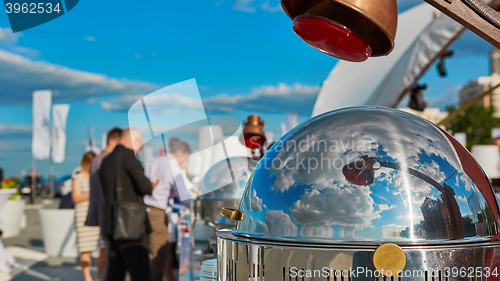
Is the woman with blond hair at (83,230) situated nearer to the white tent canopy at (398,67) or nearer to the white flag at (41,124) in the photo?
the white tent canopy at (398,67)

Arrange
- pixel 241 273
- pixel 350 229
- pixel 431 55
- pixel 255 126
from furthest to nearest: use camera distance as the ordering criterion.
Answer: pixel 431 55 → pixel 255 126 → pixel 241 273 → pixel 350 229

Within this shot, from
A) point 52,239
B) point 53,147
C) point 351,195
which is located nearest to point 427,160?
point 351,195

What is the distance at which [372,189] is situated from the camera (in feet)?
3.35

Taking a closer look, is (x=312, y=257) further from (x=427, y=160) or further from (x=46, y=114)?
(x=46, y=114)

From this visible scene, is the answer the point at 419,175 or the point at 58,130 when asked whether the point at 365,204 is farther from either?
the point at 58,130

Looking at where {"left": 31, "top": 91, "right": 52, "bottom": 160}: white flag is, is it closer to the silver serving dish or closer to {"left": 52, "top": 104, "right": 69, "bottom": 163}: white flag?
{"left": 52, "top": 104, "right": 69, "bottom": 163}: white flag

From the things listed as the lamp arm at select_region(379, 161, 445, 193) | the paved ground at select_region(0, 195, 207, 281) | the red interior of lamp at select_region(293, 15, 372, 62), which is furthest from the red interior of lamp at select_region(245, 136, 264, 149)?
the paved ground at select_region(0, 195, 207, 281)

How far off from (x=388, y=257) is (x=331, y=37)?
26.0 inches

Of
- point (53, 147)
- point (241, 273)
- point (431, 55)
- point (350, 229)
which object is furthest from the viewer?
point (53, 147)

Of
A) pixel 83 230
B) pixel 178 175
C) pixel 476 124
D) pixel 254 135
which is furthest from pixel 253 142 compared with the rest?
pixel 476 124

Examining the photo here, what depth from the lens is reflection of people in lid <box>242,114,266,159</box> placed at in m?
3.65

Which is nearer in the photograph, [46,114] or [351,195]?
[351,195]

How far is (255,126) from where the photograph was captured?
382cm

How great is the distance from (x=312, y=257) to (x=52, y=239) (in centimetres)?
827
